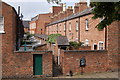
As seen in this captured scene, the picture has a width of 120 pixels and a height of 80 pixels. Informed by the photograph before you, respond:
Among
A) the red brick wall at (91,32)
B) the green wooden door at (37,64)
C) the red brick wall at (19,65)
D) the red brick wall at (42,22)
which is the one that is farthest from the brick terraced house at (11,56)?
the red brick wall at (42,22)

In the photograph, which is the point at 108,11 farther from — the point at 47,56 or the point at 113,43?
the point at 47,56

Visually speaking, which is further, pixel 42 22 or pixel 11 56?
pixel 42 22

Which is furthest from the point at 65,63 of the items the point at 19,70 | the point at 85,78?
the point at 19,70

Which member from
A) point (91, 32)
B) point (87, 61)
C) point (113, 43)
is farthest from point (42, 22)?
point (87, 61)

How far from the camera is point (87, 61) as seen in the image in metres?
15.3

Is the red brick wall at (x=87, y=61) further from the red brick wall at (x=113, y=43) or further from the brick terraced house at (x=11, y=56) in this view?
the brick terraced house at (x=11, y=56)

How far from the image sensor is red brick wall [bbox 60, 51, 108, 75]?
48.7 feet

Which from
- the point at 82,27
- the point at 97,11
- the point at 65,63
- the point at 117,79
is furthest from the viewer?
the point at 82,27

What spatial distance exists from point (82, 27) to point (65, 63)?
31.4ft

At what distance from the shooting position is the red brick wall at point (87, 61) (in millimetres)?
14836

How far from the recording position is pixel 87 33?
21.7 metres

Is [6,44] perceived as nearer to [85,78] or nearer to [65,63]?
[65,63]

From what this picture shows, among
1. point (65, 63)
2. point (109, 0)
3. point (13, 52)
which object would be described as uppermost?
point (109, 0)

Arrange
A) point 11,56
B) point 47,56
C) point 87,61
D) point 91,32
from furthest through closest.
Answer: point 91,32
point 87,61
point 47,56
point 11,56
